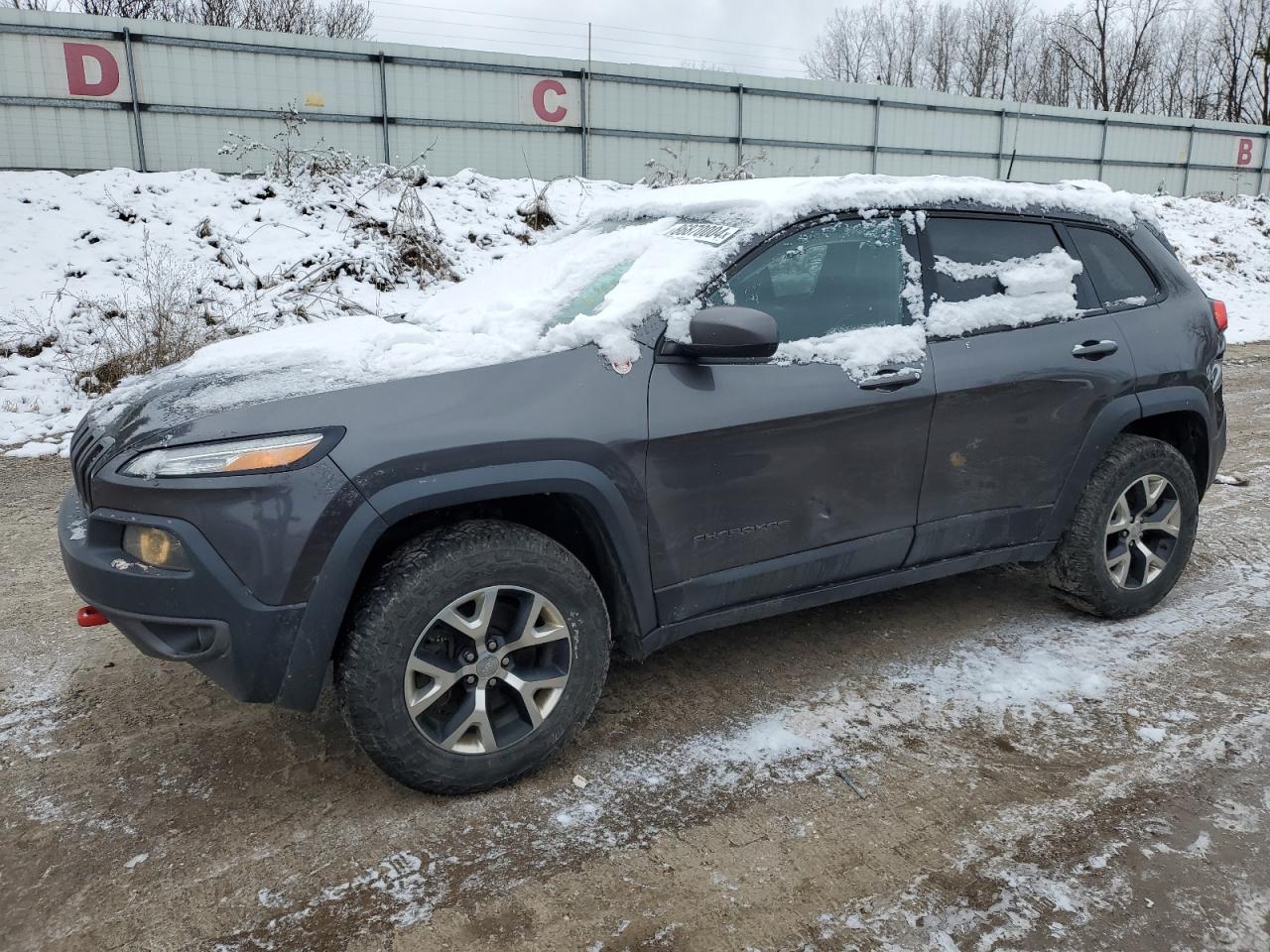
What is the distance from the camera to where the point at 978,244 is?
12.1ft

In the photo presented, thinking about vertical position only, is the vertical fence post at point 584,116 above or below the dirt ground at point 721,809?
above

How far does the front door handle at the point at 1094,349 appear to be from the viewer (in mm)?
3752

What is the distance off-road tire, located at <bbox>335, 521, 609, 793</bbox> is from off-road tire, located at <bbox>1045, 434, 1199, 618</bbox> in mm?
2150

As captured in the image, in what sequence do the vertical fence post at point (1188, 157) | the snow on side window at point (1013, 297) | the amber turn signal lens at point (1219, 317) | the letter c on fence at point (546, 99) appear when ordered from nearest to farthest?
the snow on side window at point (1013, 297) → the amber turn signal lens at point (1219, 317) → the letter c on fence at point (546, 99) → the vertical fence post at point (1188, 157)

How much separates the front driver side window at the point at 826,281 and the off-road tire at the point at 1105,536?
1.23 meters

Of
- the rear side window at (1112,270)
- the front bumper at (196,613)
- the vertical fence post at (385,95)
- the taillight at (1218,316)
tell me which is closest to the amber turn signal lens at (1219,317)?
the taillight at (1218,316)

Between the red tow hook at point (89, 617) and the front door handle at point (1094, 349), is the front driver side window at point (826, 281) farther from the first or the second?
the red tow hook at point (89, 617)

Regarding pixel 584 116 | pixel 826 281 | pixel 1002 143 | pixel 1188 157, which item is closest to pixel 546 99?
pixel 584 116

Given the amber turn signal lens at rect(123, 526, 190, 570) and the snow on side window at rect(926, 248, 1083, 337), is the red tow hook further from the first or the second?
the snow on side window at rect(926, 248, 1083, 337)

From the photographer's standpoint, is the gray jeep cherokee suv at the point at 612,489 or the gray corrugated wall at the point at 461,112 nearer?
the gray jeep cherokee suv at the point at 612,489

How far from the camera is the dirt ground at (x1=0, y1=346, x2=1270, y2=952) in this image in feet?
7.59

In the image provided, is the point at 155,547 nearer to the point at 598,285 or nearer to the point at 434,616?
the point at 434,616

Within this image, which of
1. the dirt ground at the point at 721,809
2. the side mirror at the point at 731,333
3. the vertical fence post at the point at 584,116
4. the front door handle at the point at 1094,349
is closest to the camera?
the dirt ground at the point at 721,809

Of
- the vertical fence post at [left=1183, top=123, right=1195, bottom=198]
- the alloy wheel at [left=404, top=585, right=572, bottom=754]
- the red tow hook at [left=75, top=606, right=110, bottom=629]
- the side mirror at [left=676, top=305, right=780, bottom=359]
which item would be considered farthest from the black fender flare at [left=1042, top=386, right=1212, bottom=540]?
the vertical fence post at [left=1183, top=123, right=1195, bottom=198]
